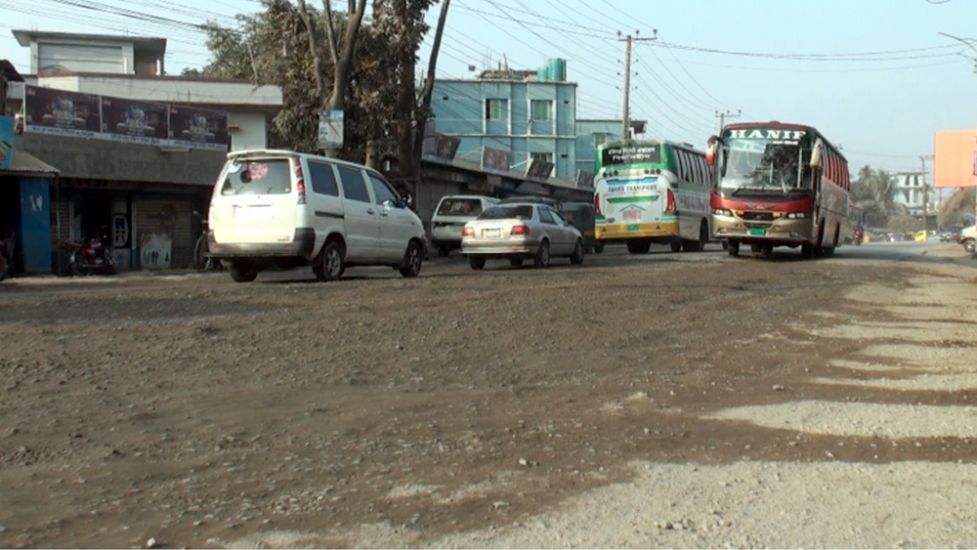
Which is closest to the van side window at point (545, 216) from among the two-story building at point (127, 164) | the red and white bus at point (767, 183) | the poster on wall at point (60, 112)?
the red and white bus at point (767, 183)

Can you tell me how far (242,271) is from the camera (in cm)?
1535

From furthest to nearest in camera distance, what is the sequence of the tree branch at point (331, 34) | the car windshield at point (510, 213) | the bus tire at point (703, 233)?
the bus tire at point (703, 233) → the tree branch at point (331, 34) → the car windshield at point (510, 213)

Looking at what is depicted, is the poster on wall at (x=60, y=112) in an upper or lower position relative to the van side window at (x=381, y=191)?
upper

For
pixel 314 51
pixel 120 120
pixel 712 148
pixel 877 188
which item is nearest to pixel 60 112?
pixel 120 120

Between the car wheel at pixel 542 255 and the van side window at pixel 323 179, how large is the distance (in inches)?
293

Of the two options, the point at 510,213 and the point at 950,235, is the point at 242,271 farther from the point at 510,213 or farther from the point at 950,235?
the point at 950,235

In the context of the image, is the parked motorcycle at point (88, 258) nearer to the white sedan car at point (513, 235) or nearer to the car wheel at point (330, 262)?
the white sedan car at point (513, 235)

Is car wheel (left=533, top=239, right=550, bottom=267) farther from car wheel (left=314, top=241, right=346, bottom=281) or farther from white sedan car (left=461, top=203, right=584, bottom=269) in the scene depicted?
car wheel (left=314, top=241, right=346, bottom=281)

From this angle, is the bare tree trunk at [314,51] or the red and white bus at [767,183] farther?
the bare tree trunk at [314,51]

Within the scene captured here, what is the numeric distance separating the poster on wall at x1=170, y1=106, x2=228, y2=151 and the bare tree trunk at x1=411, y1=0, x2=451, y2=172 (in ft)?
18.3

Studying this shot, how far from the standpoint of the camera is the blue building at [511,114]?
219ft

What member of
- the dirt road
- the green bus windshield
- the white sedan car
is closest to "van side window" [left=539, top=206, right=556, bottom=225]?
the white sedan car

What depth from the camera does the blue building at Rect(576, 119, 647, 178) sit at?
248 ft

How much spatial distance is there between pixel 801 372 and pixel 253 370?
15.2 ft
